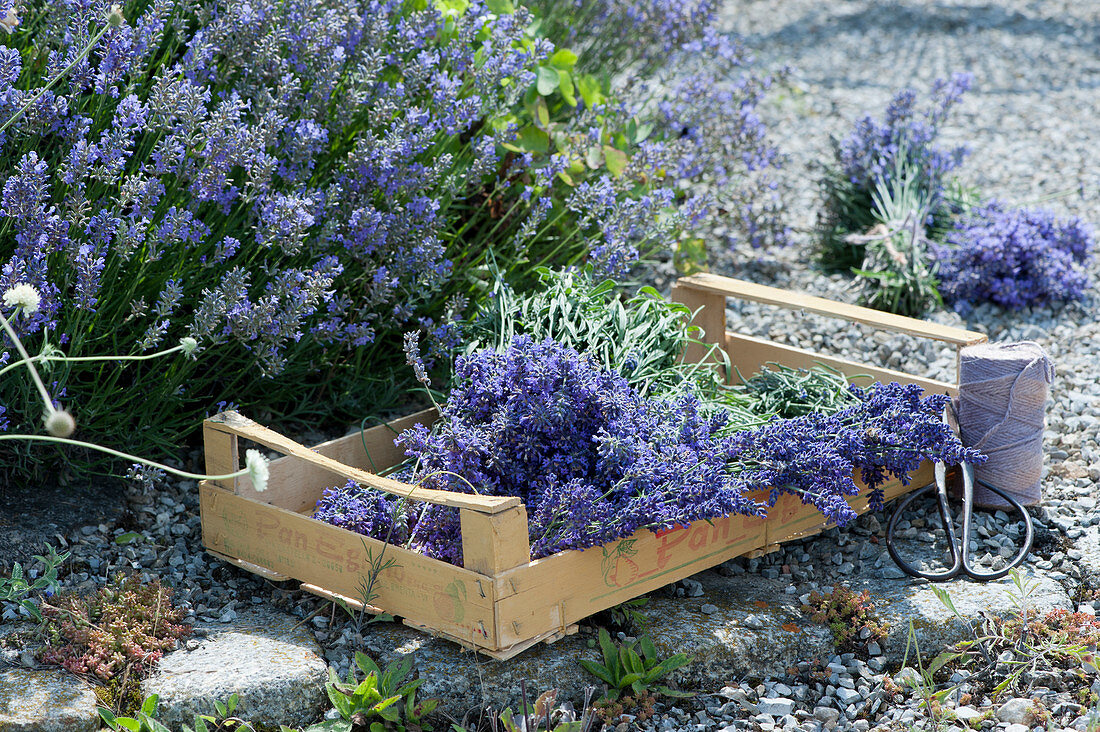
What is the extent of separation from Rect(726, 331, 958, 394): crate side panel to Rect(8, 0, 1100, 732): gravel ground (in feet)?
1.26

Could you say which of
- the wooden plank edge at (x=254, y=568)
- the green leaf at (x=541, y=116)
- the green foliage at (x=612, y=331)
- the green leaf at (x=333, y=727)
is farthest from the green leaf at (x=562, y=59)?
the green leaf at (x=333, y=727)

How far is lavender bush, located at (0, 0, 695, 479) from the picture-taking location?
7.79ft

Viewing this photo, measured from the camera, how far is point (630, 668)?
7.38ft

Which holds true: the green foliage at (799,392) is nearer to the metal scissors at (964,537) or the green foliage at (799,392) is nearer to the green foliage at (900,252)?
the metal scissors at (964,537)

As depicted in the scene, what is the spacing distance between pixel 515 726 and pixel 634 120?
88.4 inches

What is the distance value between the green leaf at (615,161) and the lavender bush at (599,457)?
1.06 meters

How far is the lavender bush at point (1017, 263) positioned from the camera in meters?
4.02

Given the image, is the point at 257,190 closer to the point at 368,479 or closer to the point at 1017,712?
the point at 368,479

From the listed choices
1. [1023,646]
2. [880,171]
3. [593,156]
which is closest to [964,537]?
[1023,646]

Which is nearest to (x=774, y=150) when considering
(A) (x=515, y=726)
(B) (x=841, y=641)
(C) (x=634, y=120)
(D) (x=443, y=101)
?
(C) (x=634, y=120)

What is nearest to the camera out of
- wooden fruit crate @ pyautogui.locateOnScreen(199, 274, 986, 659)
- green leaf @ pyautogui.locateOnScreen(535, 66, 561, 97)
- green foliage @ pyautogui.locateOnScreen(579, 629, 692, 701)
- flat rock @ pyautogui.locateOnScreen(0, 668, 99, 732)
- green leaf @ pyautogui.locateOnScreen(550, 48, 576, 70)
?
flat rock @ pyautogui.locateOnScreen(0, 668, 99, 732)

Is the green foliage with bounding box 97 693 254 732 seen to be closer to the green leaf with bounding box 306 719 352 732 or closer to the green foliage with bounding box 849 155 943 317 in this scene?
the green leaf with bounding box 306 719 352 732

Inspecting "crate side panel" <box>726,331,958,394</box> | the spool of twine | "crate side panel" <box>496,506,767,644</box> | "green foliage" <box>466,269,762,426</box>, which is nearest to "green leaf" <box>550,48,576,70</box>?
"green foliage" <box>466,269,762,426</box>

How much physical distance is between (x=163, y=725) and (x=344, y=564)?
478 mm
